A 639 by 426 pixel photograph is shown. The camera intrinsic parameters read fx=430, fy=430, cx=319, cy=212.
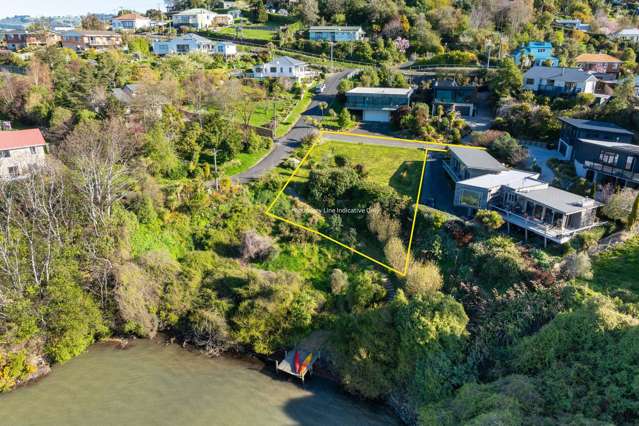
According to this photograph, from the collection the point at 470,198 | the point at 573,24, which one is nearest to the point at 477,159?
the point at 470,198

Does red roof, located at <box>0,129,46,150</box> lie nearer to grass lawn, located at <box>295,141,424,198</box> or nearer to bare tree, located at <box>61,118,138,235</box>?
bare tree, located at <box>61,118,138,235</box>

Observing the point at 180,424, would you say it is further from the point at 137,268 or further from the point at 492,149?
the point at 492,149

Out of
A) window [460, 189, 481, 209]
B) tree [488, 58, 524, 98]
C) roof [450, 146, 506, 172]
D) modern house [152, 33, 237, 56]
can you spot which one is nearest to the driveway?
roof [450, 146, 506, 172]

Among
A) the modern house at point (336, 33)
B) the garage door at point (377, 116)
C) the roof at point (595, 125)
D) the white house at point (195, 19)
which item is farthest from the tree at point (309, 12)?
the roof at point (595, 125)

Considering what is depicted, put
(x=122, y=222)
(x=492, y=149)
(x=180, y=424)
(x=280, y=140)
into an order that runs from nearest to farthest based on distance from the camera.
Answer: (x=180, y=424)
(x=122, y=222)
(x=492, y=149)
(x=280, y=140)

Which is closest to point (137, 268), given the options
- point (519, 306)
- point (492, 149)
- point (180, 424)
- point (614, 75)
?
point (180, 424)

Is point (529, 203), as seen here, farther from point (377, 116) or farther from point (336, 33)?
point (336, 33)

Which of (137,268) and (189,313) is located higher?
(137,268)
